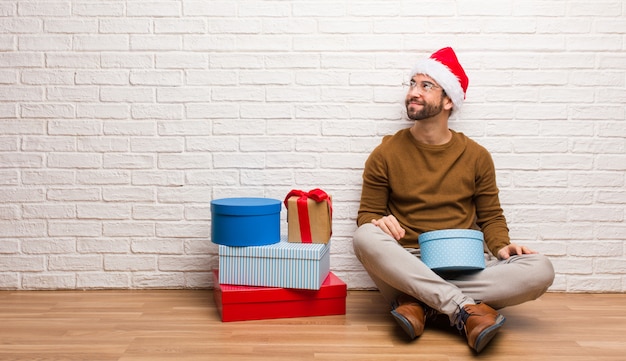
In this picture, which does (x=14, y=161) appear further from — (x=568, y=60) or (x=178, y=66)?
(x=568, y=60)

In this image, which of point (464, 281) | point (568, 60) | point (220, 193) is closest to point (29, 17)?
point (220, 193)

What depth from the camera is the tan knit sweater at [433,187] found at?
258cm

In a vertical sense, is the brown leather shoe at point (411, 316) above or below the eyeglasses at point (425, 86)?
below

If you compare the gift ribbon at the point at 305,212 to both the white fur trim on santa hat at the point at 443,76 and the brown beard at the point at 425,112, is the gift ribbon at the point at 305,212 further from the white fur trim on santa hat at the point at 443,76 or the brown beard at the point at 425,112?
the white fur trim on santa hat at the point at 443,76

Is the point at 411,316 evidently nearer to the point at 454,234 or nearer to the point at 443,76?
the point at 454,234

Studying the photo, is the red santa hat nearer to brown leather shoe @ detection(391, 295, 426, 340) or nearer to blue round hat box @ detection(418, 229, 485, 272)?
blue round hat box @ detection(418, 229, 485, 272)

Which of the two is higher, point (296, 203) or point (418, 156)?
point (418, 156)

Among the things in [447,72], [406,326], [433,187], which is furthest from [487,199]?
[406,326]

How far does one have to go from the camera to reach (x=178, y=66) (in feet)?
9.14

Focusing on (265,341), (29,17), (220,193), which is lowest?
(265,341)

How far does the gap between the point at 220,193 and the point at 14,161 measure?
0.91m

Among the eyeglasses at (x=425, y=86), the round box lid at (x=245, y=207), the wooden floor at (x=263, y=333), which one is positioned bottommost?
the wooden floor at (x=263, y=333)

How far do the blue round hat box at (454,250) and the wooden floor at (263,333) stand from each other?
0.78 ft

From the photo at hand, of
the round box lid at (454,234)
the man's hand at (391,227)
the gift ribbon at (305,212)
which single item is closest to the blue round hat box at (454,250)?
the round box lid at (454,234)
